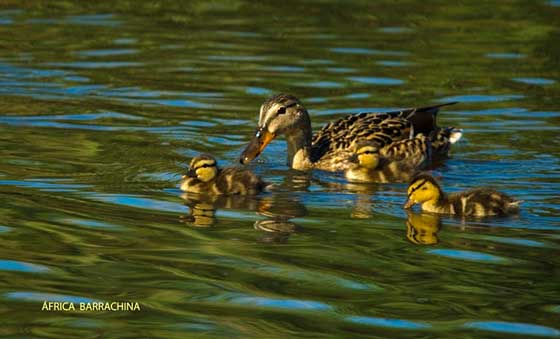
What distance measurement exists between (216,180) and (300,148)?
1744 millimetres

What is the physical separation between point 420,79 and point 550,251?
699 centimetres

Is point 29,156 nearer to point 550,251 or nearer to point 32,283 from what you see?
point 32,283

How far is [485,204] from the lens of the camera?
8594mm

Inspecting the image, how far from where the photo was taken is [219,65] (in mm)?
15203

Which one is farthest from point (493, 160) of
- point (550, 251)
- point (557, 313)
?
point (557, 313)

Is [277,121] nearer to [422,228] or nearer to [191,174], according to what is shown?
[191,174]

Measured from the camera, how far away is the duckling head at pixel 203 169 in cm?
935

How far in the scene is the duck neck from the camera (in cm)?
1101

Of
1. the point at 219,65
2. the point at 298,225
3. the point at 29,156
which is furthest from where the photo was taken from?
the point at 219,65

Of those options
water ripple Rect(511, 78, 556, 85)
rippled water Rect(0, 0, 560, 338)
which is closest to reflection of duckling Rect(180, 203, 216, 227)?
rippled water Rect(0, 0, 560, 338)

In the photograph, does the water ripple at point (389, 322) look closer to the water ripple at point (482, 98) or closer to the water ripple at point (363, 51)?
the water ripple at point (482, 98)

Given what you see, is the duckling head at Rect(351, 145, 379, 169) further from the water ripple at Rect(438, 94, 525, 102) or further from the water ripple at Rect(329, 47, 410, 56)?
the water ripple at Rect(329, 47, 410, 56)

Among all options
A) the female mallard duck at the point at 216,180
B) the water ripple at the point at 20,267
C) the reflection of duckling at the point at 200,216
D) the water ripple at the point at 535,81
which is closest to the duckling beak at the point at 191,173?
the female mallard duck at the point at 216,180

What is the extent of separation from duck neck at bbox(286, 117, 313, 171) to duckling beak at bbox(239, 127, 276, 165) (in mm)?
174
